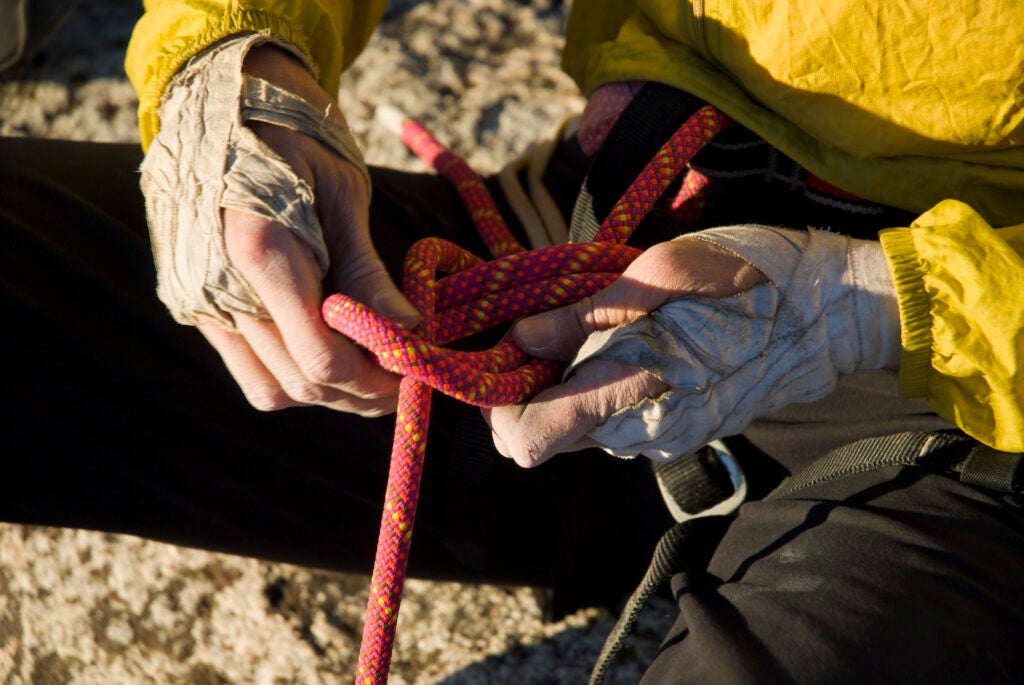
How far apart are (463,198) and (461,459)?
0.35 m

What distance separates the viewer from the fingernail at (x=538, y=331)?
0.71 meters

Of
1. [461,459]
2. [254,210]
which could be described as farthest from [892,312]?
[254,210]

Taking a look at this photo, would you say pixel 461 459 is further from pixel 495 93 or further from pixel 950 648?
pixel 495 93

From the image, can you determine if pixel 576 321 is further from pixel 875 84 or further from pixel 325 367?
pixel 875 84

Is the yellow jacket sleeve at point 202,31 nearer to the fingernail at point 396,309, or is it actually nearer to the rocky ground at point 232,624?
the fingernail at point 396,309

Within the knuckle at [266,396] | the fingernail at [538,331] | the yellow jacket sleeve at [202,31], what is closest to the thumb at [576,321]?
the fingernail at [538,331]

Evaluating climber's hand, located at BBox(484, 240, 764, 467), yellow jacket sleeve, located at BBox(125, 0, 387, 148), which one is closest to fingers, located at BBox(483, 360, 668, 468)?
climber's hand, located at BBox(484, 240, 764, 467)

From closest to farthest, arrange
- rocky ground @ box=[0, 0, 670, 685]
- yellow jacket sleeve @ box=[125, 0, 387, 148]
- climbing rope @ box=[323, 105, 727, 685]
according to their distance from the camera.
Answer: climbing rope @ box=[323, 105, 727, 685] → yellow jacket sleeve @ box=[125, 0, 387, 148] → rocky ground @ box=[0, 0, 670, 685]

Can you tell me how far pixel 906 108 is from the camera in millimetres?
730

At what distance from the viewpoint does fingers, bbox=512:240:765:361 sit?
27.0 inches

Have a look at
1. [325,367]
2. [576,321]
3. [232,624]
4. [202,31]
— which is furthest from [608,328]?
[232,624]

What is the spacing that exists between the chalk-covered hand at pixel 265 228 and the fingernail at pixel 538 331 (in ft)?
0.34

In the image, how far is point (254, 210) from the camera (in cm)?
65

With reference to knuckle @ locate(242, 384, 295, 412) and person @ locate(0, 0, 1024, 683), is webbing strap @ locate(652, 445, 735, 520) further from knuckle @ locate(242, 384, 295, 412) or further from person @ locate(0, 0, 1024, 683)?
knuckle @ locate(242, 384, 295, 412)
